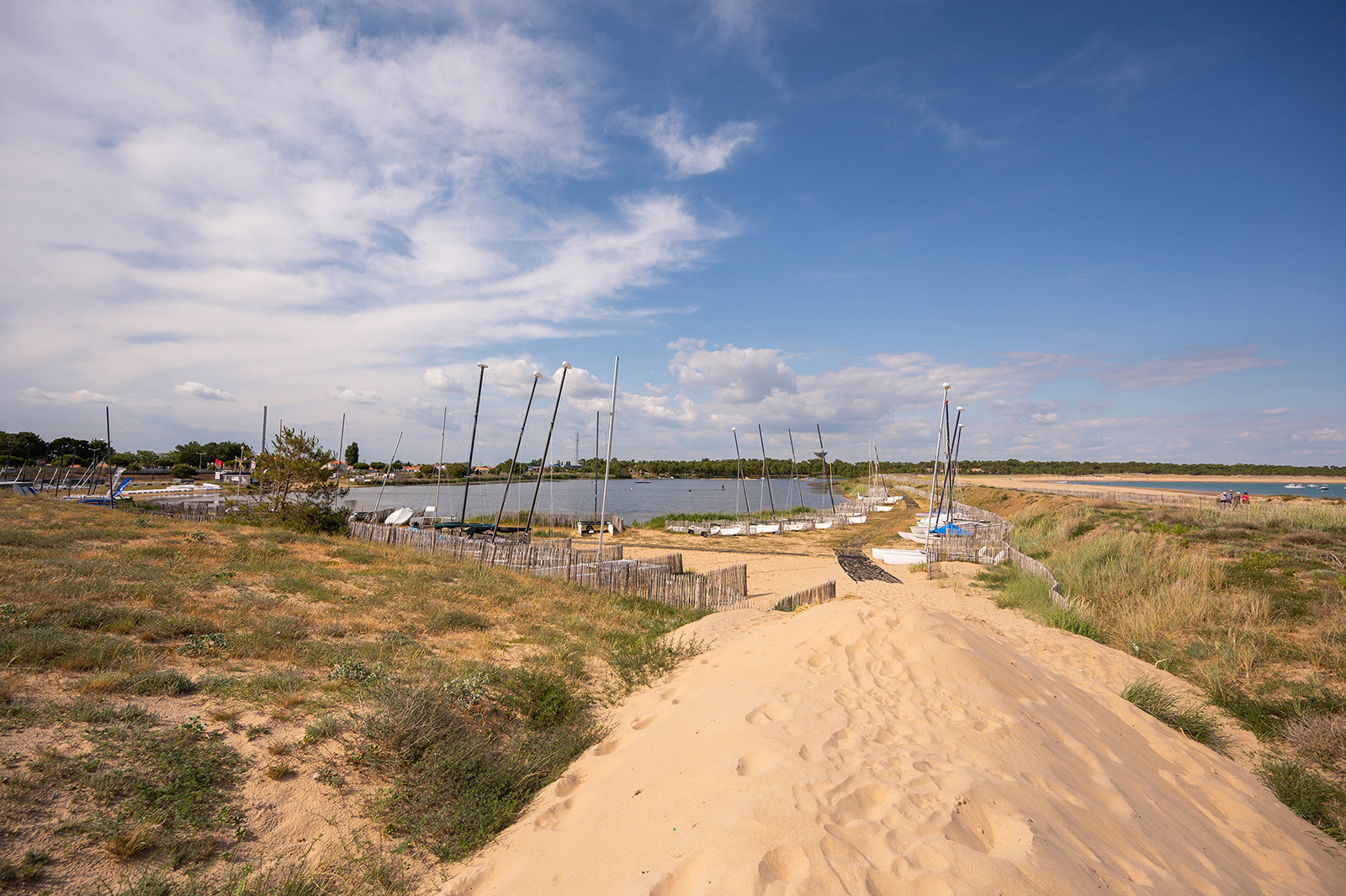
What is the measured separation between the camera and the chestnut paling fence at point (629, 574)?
12.7 meters

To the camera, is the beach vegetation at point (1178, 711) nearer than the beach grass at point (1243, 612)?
Yes

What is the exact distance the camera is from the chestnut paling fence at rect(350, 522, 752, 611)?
1271cm

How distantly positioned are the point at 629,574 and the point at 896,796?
9.51 metres

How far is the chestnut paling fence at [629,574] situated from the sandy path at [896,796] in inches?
208

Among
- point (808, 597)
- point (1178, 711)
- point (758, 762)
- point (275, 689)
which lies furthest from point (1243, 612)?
point (275, 689)

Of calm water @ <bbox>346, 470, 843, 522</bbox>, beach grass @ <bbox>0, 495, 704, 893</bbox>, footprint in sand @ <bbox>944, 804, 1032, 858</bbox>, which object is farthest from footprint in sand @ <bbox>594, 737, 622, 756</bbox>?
calm water @ <bbox>346, 470, 843, 522</bbox>

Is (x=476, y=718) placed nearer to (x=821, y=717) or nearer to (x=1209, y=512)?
(x=821, y=717)

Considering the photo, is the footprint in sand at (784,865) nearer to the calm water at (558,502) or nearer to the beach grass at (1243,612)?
the beach grass at (1243,612)

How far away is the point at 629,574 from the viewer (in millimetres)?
12938

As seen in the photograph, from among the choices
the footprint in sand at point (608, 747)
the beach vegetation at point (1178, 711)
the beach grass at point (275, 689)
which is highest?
the beach grass at point (275, 689)

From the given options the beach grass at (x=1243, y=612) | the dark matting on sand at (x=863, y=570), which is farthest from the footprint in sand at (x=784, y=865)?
the dark matting on sand at (x=863, y=570)

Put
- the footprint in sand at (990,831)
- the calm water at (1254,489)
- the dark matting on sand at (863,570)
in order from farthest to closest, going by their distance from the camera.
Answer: the calm water at (1254,489) < the dark matting on sand at (863,570) < the footprint in sand at (990,831)

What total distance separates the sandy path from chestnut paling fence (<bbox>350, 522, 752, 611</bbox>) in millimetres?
5274

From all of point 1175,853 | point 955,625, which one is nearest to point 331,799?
point 1175,853
